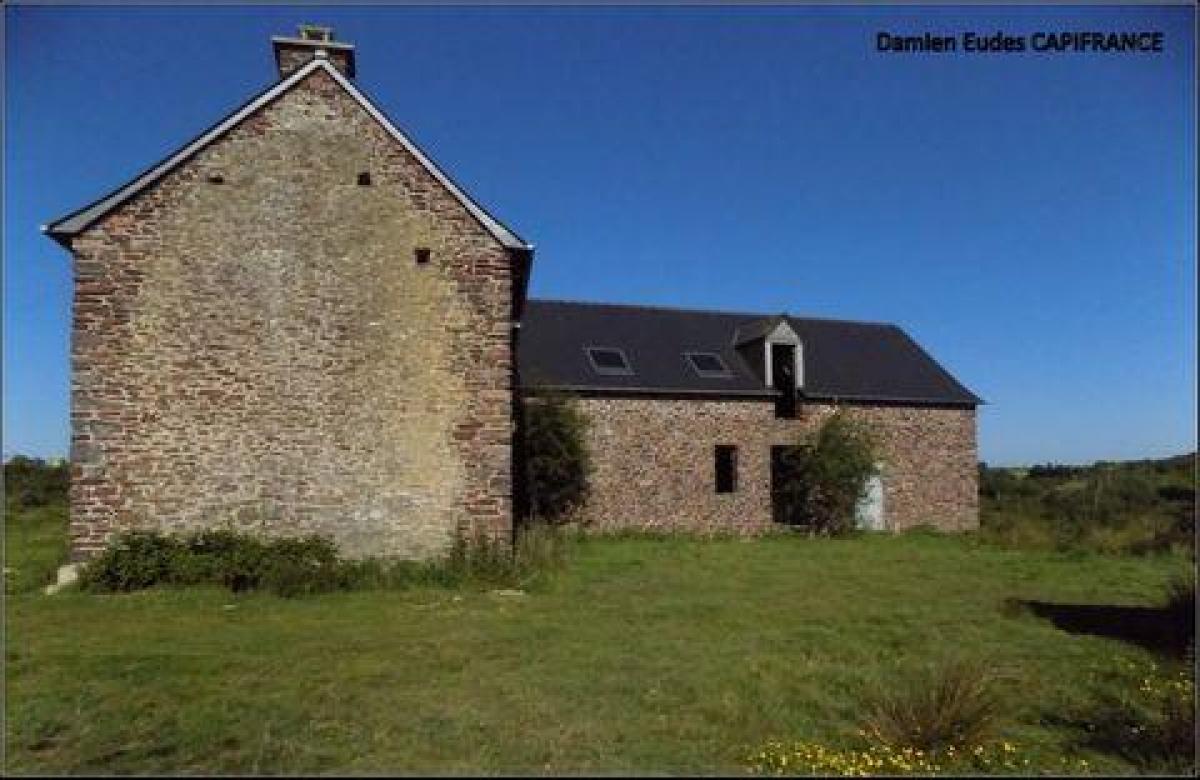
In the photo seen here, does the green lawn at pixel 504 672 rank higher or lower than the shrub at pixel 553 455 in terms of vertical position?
lower

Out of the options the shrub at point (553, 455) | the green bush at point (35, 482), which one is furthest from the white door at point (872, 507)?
the green bush at point (35, 482)

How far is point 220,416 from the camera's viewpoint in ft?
43.1

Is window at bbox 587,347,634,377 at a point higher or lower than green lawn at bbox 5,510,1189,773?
higher

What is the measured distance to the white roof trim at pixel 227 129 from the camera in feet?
42.2

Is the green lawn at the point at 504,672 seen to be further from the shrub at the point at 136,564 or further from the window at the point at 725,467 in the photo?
the window at the point at 725,467

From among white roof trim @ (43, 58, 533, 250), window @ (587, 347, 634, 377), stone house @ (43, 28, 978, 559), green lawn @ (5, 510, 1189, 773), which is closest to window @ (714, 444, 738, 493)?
window @ (587, 347, 634, 377)

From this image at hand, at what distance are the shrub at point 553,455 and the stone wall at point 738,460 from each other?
0.69 meters

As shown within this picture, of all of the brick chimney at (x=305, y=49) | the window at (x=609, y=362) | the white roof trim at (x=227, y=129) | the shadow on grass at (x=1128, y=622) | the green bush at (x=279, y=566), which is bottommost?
the shadow on grass at (x=1128, y=622)

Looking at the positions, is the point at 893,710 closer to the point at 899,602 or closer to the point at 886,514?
the point at 899,602

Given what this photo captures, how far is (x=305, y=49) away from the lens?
571 inches

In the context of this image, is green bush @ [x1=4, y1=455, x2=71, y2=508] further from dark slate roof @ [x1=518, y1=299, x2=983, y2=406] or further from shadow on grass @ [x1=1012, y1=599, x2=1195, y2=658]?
shadow on grass @ [x1=1012, y1=599, x2=1195, y2=658]

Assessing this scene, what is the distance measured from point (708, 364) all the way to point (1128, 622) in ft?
51.5

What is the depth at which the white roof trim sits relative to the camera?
12.9 m

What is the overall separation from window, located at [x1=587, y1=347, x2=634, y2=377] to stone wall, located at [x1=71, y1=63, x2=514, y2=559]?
414 inches
